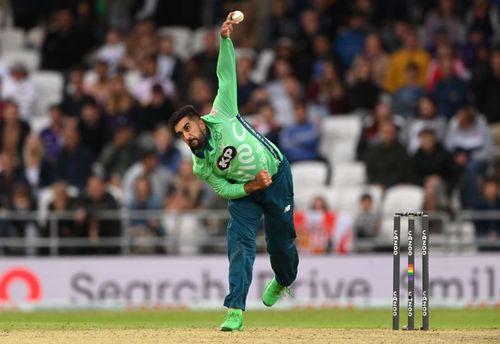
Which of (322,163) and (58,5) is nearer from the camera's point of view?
(322,163)

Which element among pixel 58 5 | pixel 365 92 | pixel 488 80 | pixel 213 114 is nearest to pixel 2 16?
pixel 58 5

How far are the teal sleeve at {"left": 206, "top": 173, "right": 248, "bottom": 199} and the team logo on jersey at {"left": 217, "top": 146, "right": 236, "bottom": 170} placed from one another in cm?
13

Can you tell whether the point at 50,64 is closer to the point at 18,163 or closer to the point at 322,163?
the point at 18,163

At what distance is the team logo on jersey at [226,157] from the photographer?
11680mm

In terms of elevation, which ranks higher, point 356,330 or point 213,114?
point 213,114

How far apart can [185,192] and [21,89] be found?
366cm

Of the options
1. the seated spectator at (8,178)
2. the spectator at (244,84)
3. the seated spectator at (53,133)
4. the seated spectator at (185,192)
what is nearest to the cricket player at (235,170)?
the seated spectator at (185,192)

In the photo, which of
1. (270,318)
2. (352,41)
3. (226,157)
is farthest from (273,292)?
(352,41)

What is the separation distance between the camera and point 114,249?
20156 mm

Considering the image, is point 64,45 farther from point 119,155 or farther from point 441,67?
point 441,67

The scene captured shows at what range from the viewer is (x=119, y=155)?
2083 cm

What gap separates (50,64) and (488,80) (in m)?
7.28

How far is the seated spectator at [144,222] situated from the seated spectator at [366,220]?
111 inches

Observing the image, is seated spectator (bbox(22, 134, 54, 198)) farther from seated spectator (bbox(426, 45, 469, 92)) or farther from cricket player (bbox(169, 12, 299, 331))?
cricket player (bbox(169, 12, 299, 331))
